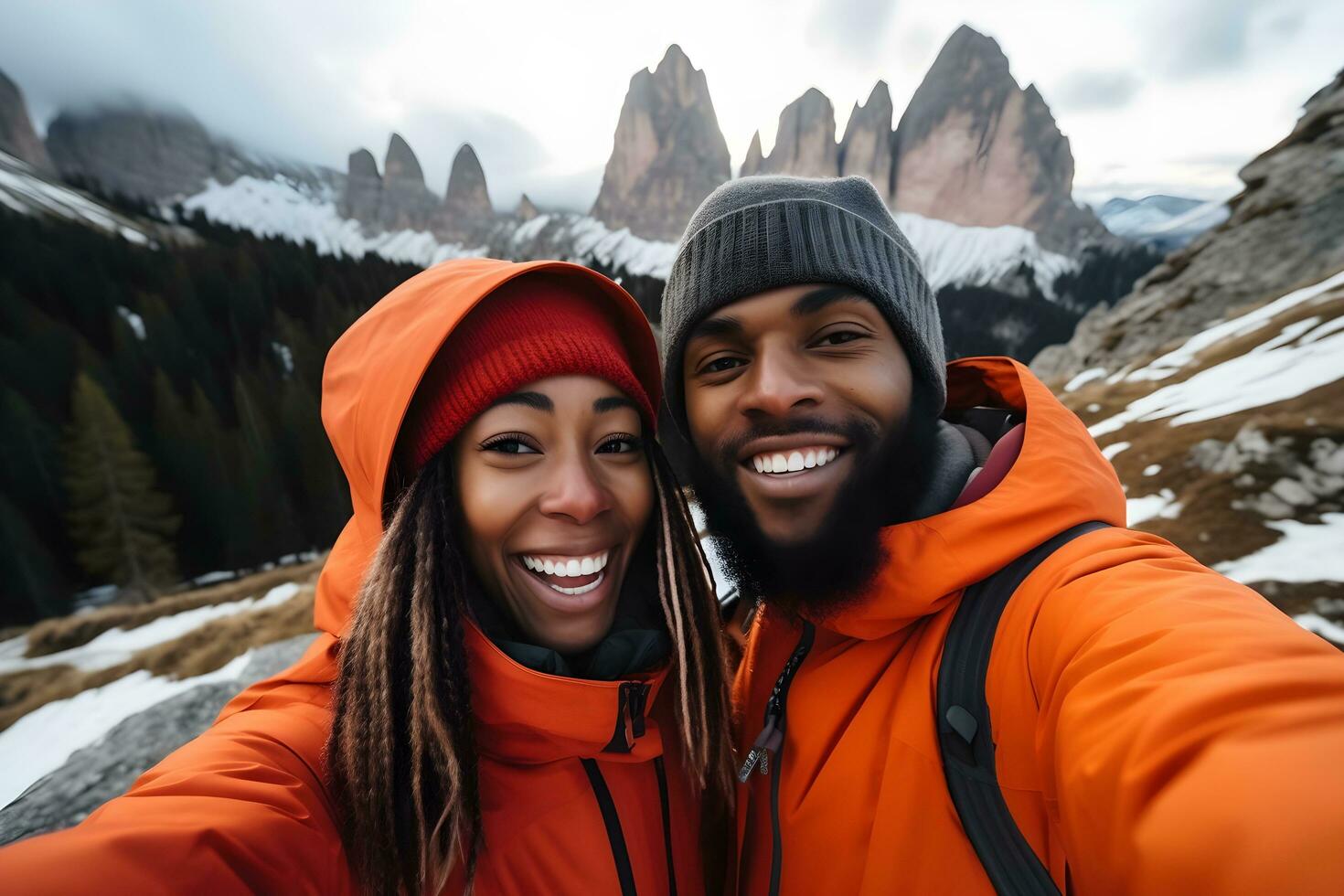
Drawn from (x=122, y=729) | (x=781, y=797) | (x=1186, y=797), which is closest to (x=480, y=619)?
(x=781, y=797)

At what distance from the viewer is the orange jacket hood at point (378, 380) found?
142cm

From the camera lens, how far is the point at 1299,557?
17.5 ft

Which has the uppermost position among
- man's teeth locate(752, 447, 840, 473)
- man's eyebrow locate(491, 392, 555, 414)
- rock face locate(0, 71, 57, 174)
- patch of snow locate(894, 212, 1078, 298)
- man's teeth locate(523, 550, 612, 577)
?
rock face locate(0, 71, 57, 174)

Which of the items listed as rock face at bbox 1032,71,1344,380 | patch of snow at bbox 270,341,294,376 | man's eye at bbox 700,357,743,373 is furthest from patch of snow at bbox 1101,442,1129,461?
patch of snow at bbox 270,341,294,376

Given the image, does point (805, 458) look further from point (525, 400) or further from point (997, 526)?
point (525, 400)

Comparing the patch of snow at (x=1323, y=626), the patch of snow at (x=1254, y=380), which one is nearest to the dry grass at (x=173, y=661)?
the patch of snow at (x=1323, y=626)

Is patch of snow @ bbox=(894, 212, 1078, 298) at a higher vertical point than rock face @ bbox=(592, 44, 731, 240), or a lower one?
lower

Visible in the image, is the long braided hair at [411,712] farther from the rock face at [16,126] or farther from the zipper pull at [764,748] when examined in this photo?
the rock face at [16,126]

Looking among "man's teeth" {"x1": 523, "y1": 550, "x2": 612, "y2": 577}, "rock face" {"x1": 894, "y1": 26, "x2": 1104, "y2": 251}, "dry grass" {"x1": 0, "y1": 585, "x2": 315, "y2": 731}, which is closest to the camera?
"man's teeth" {"x1": 523, "y1": 550, "x2": 612, "y2": 577}

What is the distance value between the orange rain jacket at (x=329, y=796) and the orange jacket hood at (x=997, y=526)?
0.71m

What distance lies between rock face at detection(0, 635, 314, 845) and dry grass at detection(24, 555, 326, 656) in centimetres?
1341

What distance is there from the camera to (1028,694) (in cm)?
114

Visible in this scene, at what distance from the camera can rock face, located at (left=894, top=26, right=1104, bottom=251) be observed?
246 feet

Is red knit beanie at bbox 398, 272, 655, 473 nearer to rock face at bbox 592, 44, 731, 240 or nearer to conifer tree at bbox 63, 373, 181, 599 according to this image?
conifer tree at bbox 63, 373, 181, 599
